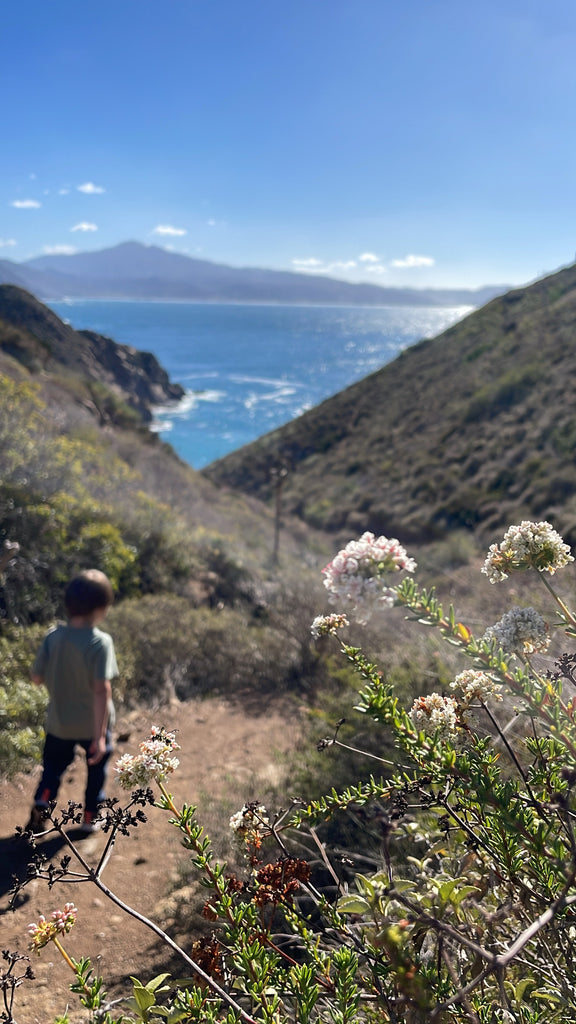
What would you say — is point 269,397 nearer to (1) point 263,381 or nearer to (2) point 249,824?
(1) point 263,381

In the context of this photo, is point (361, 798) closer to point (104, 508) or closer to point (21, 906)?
point (21, 906)

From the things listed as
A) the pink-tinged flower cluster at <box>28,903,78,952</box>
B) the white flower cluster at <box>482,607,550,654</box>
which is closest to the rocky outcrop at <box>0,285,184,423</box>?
the pink-tinged flower cluster at <box>28,903,78,952</box>

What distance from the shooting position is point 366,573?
A: 1495 mm

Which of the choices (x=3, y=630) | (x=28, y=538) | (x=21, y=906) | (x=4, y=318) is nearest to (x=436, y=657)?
(x=21, y=906)

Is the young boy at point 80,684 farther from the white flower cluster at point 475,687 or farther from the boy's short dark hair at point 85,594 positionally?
the white flower cluster at point 475,687

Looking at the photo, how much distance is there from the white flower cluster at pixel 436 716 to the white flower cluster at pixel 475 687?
0.13 ft

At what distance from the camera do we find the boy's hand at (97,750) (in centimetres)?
333

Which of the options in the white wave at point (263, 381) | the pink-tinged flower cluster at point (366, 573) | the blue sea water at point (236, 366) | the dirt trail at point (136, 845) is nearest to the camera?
the pink-tinged flower cluster at point (366, 573)

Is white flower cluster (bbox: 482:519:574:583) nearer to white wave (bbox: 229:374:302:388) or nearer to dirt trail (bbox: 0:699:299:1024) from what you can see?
dirt trail (bbox: 0:699:299:1024)

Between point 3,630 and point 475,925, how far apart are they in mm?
4732

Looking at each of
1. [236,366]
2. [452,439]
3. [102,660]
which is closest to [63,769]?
[102,660]

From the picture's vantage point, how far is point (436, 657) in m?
4.46

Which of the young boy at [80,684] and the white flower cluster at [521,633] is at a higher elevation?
the white flower cluster at [521,633]

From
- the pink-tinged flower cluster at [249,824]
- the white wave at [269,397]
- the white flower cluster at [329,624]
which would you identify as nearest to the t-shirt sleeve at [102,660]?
the pink-tinged flower cluster at [249,824]
